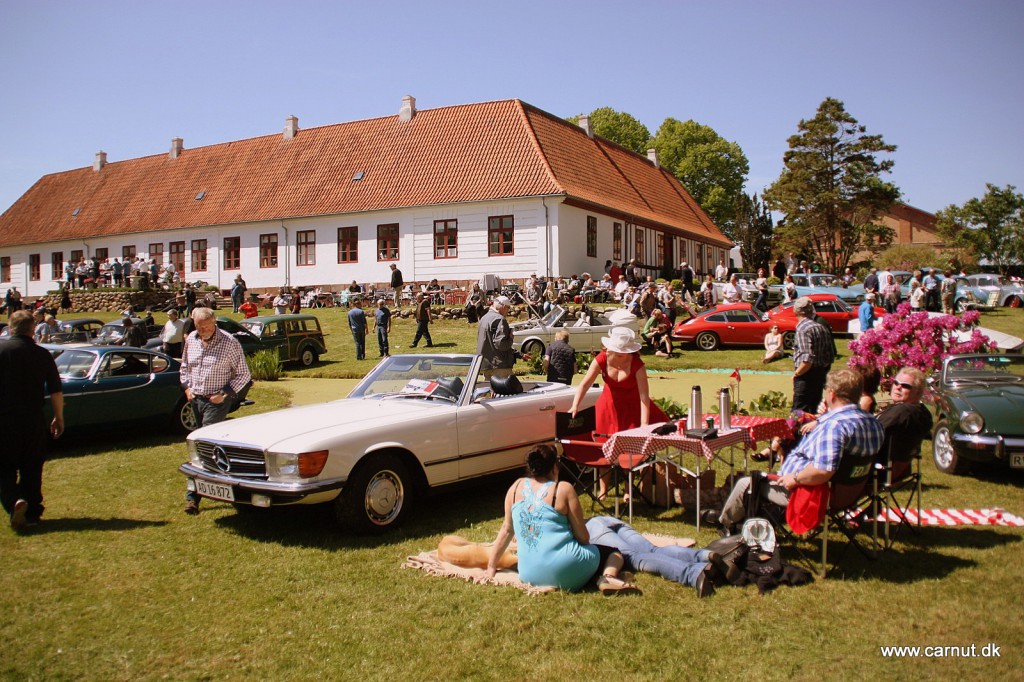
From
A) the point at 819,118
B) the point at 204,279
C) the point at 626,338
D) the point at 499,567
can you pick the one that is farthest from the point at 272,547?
the point at 819,118

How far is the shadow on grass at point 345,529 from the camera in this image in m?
6.46

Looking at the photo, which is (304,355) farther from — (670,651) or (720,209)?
(720,209)

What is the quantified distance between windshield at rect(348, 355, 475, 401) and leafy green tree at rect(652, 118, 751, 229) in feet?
183

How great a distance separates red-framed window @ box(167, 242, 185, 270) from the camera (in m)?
39.4

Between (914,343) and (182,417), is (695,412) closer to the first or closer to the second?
(914,343)

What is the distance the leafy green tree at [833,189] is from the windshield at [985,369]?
40387 mm

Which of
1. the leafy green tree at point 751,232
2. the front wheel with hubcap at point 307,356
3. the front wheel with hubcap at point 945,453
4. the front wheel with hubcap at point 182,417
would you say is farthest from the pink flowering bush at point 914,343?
the leafy green tree at point 751,232

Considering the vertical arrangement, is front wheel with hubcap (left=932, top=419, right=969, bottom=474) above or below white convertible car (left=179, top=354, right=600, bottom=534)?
below

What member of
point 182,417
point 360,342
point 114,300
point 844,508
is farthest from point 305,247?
point 844,508

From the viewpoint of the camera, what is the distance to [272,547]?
6.34 metres

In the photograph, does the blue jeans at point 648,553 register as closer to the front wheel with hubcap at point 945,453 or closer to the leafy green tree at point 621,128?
the front wheel with hubcap at point 945,453

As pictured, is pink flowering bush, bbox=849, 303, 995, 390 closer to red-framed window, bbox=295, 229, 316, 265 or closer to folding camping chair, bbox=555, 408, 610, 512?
folding camping chair, bbox=555, 408, 610, 512

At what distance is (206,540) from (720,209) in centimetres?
5976

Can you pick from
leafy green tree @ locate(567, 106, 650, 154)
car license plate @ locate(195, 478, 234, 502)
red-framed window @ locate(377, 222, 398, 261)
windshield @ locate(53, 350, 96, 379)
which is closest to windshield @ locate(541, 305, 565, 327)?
windshield @ locate(53, 350, 96, 379)
